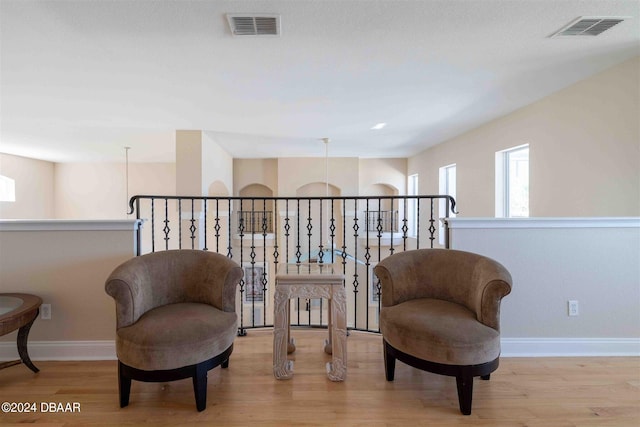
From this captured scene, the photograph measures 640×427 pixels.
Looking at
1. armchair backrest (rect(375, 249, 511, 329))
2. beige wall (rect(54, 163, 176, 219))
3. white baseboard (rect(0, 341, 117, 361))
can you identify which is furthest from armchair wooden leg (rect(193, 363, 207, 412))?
beige wall (rect(54, 163, 176, 219))

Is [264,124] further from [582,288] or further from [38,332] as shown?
[582,288]

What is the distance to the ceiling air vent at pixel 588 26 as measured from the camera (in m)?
2.06

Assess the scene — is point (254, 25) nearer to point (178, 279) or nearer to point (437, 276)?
point (178, 279)

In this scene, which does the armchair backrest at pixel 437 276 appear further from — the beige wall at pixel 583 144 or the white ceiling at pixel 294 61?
the beige wall at pixel 583 144

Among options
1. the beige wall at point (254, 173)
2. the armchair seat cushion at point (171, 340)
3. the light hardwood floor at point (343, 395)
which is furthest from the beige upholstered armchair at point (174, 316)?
the beige wall at point (254, 173)

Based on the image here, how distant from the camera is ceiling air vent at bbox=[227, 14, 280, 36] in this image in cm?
202

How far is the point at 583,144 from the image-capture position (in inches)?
120

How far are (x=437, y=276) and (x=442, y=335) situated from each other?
555 mm

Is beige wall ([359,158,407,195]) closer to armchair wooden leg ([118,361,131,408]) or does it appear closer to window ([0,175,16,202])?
armchair wooden leg ([118,361,131,408])

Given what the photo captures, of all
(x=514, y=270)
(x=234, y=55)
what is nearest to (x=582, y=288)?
(x=514, y=270)

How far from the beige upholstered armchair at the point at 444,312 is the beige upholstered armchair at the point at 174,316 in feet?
3.45

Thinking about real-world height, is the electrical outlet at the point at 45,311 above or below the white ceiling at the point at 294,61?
below

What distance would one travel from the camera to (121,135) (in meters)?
5.24

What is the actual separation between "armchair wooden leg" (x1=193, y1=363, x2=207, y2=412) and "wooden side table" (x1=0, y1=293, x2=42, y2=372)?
4.14 feet
